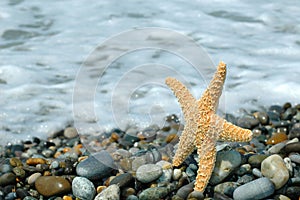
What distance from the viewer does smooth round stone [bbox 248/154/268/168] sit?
10.5ft

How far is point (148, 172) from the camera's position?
3.20 metres

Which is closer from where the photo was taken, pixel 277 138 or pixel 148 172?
pixel 148 172

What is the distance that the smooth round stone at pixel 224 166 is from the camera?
308 cm

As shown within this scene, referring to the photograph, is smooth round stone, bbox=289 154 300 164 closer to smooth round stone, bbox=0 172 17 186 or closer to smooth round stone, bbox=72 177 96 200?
Result: smooth round stone, bbox=72 177 96 200

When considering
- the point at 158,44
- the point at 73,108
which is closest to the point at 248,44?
the point at 158,44

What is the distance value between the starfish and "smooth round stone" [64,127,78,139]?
1.53 m

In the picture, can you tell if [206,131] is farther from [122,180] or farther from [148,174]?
[122,180]

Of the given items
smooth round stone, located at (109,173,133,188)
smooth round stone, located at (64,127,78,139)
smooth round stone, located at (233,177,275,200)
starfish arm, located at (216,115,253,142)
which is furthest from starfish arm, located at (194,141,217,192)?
smooth round stone, located at (64,127,78,139)

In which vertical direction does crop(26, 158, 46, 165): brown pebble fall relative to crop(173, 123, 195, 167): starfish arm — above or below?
below

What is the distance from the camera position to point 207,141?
304 cm

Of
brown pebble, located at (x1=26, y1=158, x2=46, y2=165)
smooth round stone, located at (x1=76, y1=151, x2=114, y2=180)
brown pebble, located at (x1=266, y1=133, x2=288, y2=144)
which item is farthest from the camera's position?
brown pebble, located at (x1=266, y1=133, x2=288, y2=144)

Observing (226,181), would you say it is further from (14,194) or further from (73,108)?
(73,108)

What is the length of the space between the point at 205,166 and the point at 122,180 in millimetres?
640

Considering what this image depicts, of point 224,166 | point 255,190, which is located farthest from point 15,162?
point 255,190
